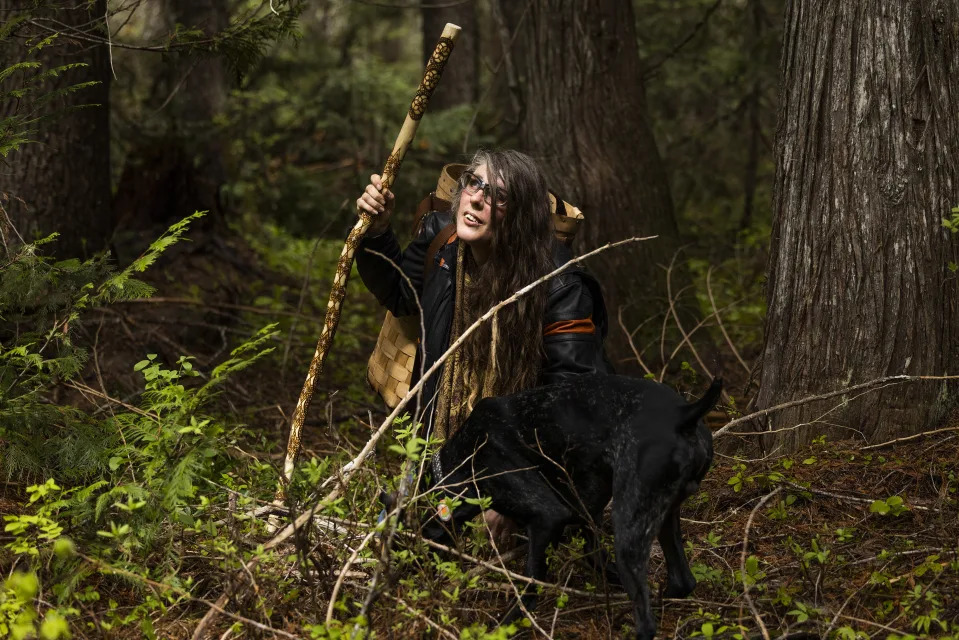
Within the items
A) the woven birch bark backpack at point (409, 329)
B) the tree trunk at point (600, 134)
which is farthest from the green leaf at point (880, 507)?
the tree trunk at point (600, 134)

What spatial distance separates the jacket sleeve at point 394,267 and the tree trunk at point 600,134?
3.15 m

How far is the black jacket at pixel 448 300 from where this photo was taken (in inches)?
167

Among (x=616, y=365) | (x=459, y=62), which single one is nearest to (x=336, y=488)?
(x=616, y=365)

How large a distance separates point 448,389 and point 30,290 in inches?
82.0

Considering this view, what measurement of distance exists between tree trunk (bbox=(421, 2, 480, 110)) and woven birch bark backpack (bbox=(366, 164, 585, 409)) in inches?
441

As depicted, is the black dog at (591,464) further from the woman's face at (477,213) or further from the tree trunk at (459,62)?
the tree trunk at (459,62)

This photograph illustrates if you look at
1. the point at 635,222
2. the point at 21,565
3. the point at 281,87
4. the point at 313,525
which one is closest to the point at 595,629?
the point at 313,525

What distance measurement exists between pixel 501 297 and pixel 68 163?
4.48 metres

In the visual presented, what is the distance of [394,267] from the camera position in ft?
14.7

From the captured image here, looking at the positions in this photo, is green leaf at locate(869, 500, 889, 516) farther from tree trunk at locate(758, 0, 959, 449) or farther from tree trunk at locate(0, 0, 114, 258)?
tree trunk at locate(0, 0, 114, 258)

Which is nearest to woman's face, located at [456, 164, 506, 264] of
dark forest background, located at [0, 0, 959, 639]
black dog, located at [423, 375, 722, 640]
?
black dog, located at [423, 375, 722, 640]

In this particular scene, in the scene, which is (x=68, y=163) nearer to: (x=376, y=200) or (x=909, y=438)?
(x=376, y=200)

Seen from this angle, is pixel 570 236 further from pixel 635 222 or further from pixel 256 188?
pixel 256 188

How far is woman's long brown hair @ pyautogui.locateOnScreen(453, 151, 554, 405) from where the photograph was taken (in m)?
4.19
